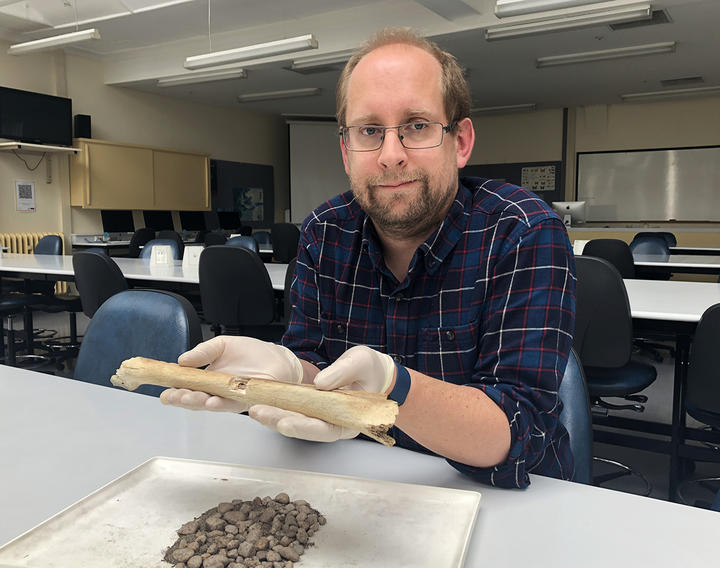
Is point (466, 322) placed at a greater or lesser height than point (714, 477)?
greater

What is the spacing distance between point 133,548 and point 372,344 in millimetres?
569

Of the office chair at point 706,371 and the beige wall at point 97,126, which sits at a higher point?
the beige wall at point 97,126

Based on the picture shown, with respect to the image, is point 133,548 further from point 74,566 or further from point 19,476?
point 19,476

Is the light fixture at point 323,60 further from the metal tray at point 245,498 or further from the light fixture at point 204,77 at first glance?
the metal tray at point 245,498

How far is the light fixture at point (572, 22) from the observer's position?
477 centimetres

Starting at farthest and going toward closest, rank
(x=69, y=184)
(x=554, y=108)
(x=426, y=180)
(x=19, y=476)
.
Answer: (x=554, y=108) → (x=69, y=184) → (x=426, y=180) → (x=19, y=476)

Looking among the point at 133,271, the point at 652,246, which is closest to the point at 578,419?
the point at 133,271

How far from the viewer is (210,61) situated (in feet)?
17.7

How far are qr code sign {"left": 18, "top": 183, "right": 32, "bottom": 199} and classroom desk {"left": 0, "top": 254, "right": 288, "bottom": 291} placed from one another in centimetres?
315

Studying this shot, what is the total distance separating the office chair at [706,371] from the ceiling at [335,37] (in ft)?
12.6

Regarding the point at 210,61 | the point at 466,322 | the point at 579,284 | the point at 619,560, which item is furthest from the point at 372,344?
the point at 210,61

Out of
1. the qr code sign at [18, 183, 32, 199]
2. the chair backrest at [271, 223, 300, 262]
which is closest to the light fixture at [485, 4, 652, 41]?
the chair backrest at [271, 223, 300, 262]

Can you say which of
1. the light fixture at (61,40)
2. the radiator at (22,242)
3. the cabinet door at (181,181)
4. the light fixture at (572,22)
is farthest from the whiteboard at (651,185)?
the radiator at (22,242)

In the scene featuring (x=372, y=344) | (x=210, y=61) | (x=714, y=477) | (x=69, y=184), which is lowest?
(x=714, y=477)
